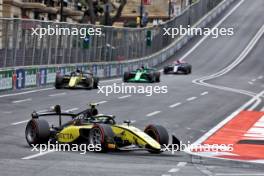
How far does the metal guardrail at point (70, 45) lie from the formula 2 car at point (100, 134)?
58.2 feet

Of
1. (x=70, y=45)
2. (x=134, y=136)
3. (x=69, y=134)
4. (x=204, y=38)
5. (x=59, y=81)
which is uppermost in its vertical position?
(x=204, y=38)

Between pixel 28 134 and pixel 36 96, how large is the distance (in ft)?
53.2

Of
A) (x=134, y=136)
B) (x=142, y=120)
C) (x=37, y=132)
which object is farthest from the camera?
(x=142, y=120)

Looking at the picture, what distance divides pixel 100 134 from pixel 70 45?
98.6 ft

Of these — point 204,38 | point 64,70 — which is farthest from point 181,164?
point 204,38

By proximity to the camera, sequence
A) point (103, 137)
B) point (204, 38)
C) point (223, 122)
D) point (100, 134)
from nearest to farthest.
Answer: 1. point (103, 137)
2. point (100, 134)
3. point (223, 122)
4. point (204, 38)

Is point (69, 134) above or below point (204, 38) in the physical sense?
below

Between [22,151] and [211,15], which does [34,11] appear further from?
[22,151]

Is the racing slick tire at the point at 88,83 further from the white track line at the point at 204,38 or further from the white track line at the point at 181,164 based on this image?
the white track line at the point at 204,38

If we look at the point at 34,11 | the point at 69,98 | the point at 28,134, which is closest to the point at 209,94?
the point at 69,98

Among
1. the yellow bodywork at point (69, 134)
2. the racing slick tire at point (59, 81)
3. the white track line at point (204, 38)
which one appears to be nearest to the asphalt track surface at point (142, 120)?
the yellow bodywork at point (69, 134)

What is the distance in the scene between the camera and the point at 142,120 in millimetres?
24672

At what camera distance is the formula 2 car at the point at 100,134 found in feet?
52.4

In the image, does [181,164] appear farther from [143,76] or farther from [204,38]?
[204,38]
